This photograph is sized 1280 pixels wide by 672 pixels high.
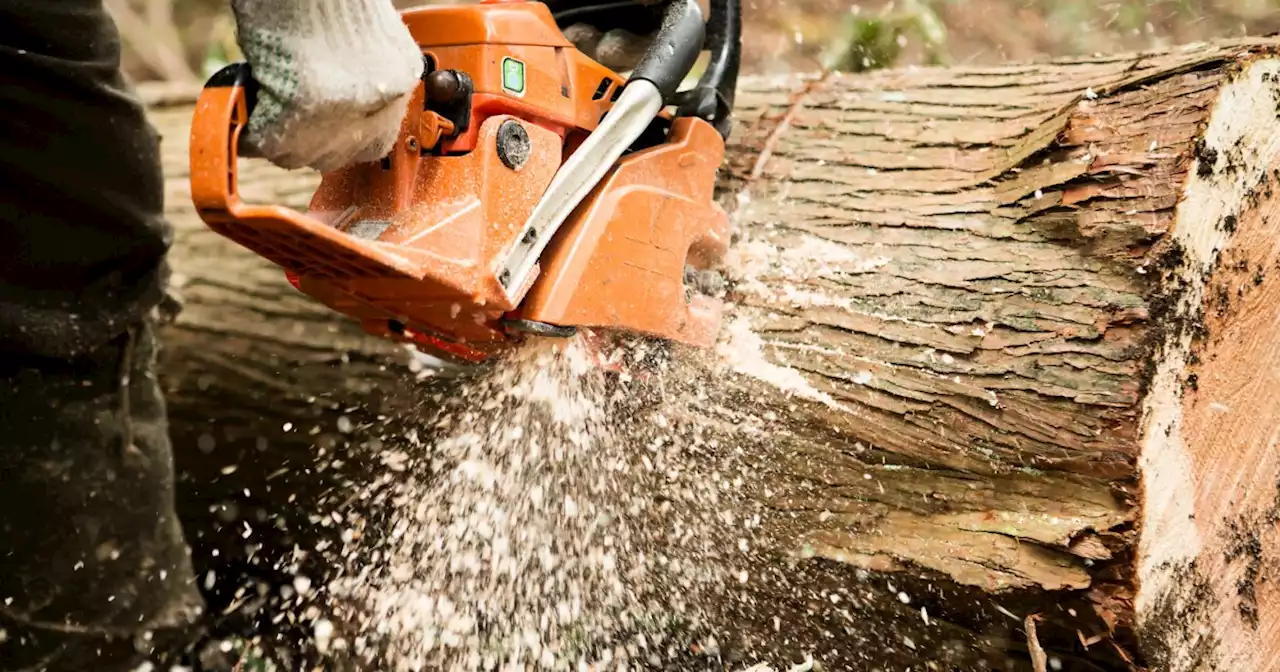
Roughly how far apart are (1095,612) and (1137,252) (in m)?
0.60

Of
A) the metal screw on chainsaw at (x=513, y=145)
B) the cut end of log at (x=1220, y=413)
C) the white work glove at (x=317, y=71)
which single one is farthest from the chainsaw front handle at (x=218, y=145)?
the cut end of log at (x=1220, y=413)

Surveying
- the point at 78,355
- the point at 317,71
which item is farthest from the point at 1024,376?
the point at 78,355

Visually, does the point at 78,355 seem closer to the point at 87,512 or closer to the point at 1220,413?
the point at 87,512

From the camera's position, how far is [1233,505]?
1.52m

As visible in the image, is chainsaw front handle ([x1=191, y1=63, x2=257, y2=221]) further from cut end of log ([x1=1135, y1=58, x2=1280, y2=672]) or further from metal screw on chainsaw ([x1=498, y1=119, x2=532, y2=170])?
cut end of log ([x1=1135, y1=58, x2=1280, y2=672])

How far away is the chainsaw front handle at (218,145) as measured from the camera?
1.05 m

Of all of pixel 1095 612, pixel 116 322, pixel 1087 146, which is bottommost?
pixel 116 322

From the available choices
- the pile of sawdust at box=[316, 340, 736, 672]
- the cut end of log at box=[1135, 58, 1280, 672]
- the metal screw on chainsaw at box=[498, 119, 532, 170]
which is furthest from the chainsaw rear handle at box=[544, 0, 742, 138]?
the cut end of log at box=[1135, 58, 1280, 672]

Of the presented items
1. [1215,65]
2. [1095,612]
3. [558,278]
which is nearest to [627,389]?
[558,278]

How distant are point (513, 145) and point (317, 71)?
1.26 feet

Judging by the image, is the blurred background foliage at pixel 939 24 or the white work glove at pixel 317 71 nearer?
the white work glove at pixel 317 71

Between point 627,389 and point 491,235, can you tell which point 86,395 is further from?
point 627,389

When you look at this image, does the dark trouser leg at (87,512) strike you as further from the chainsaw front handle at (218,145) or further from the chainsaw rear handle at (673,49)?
the chainsaw rear handle at (673,49)

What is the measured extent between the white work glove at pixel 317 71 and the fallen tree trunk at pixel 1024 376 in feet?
2.81
